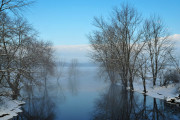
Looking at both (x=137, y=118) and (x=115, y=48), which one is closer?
(x=137, y=118)

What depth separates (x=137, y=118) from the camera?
10.8 meters

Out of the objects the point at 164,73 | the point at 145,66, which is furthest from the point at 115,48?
the point at 164,73

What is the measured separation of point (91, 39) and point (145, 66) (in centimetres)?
1101

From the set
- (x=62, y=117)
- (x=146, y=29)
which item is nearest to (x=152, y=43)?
(x=146, y=29)

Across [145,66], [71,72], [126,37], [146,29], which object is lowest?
[71,72]

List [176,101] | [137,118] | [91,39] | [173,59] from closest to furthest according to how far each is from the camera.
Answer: [137,118] → [176,101] → [173,59] → [91,39]

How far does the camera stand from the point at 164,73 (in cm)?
2659

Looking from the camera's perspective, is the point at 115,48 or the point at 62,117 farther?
the point at 115,48

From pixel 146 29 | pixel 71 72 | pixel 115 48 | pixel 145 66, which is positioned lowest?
pixel 71 72

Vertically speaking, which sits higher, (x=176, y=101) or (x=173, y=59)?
(x=173, y=59)

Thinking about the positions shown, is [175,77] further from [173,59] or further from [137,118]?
[137,118]

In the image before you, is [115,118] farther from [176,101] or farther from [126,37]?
[126,37]

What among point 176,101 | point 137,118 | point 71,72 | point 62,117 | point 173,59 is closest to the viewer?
point 137,118

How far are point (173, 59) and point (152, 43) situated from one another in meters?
5.82
